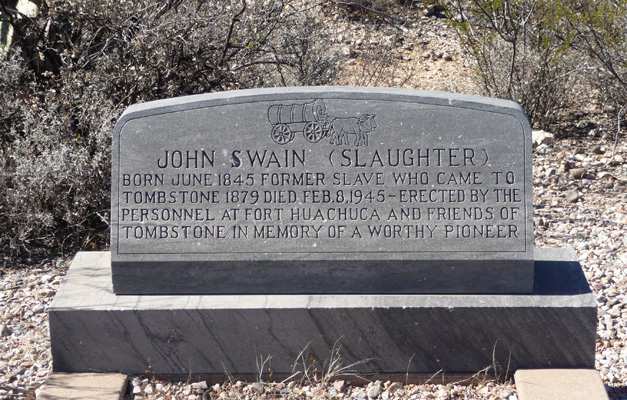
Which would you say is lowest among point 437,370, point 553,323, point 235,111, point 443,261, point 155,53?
point 437,370

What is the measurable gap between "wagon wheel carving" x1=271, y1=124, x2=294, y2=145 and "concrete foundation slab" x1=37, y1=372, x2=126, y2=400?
130 cm

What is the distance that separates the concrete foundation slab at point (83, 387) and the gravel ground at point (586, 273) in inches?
3.7

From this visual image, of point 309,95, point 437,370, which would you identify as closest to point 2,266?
point 309,95

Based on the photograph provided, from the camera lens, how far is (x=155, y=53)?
5629 mm

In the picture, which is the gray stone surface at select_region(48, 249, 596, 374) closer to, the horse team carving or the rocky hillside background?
the horse team carving

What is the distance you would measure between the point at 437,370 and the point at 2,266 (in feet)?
9.64

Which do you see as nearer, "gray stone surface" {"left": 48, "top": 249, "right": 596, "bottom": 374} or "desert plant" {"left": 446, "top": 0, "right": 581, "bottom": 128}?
"gray stone surface" {"left": 48, "top": 249, "right": 596, "bottom": 374}

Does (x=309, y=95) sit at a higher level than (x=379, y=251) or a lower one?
higher

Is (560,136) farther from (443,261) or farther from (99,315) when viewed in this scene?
(99,315)

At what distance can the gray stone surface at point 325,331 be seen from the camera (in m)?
3.18

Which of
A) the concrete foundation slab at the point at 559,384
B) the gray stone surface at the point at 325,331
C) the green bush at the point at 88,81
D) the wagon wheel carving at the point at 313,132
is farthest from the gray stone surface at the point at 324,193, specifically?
the green bush at the point at 88,81

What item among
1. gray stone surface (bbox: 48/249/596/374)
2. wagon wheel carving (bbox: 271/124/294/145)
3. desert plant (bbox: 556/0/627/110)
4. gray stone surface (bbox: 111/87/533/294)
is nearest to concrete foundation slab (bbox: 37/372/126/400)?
gray stone surface (bbox: 48/249/596/374)

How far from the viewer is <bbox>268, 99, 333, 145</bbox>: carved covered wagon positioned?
10.7 feet

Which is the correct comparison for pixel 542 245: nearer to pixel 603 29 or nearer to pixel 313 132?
pixel 313 132
